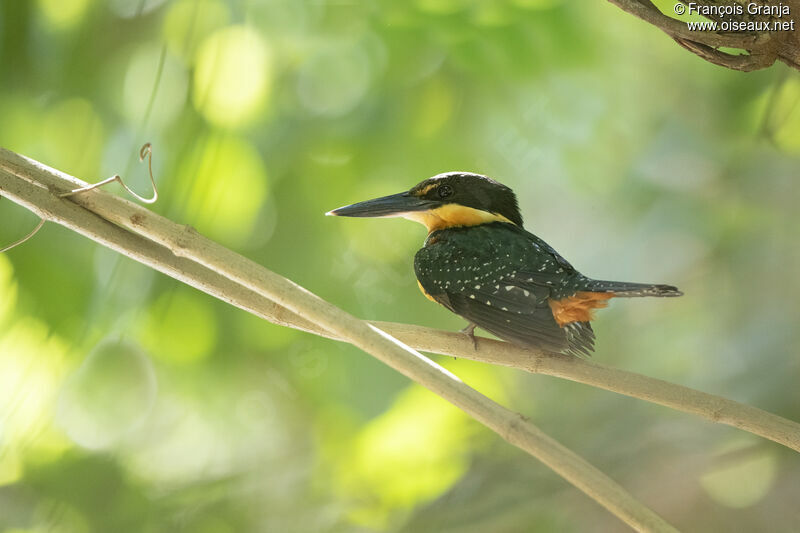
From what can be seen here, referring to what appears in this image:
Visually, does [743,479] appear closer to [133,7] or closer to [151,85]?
[151,85]

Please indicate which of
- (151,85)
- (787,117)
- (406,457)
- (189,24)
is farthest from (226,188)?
(787,117)

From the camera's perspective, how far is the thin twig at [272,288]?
0.50 meters

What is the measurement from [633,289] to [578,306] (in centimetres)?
13

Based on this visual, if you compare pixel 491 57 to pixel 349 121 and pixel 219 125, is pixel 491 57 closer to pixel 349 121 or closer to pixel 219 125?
pixel 349 121

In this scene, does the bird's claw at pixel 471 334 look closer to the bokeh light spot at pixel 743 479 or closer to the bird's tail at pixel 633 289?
the bird's tail at pixel 633 289

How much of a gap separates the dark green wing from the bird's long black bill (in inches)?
2.5

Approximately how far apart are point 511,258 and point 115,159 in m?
0.88

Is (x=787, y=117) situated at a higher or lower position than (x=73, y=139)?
higher

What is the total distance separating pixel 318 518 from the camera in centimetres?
157

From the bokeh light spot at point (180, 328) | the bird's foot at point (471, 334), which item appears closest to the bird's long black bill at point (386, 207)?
the bird's foot at point (471, 334)

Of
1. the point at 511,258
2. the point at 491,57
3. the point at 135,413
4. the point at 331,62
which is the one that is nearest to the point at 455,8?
the point at 491,57

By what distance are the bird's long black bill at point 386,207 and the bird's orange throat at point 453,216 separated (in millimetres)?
13

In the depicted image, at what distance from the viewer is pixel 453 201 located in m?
1.09

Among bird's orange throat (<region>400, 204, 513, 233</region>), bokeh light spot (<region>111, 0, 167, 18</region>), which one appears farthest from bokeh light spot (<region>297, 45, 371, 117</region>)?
bird's orange throat (<region>400, 204, 513, 233</region>)
